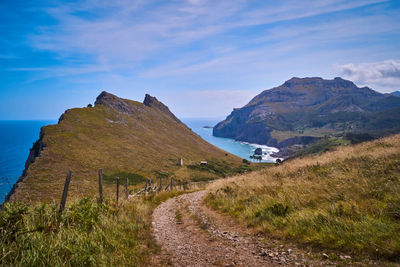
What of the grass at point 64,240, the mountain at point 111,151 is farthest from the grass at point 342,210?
the mountain at point 111,151

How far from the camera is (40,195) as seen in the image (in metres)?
46.0

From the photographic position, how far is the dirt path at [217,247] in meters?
5.70

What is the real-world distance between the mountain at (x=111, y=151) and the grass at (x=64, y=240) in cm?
2178

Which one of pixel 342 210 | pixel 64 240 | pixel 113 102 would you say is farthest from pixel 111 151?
pixel 342 210

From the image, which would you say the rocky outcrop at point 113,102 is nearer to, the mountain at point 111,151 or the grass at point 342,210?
the mountain at point 111,151

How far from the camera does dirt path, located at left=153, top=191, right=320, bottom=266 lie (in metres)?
5.70

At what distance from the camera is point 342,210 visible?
6672mm

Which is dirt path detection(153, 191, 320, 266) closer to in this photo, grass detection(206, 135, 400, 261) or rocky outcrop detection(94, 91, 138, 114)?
grass detection(206, 135, 400, 261)

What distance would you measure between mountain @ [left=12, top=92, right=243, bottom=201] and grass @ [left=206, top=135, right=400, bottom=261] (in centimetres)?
2469

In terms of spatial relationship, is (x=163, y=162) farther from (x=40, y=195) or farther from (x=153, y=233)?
(x=153, y=233)

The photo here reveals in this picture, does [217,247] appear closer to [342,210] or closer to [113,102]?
[342,210]

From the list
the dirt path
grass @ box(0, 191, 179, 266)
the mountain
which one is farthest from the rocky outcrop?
grass @ box(0, 191, 179, 266)

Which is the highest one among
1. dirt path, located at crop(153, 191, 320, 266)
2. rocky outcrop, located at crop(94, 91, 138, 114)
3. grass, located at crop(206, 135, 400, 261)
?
rocky outcrop, located at crop(94, 91, 138, 114)

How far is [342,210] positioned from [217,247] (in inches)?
164
